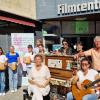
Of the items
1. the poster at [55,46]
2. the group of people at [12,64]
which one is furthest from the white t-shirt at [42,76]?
the poster at [55,46]

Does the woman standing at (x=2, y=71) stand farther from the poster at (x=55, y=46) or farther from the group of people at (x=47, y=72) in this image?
the poster at (x=55, y=46)

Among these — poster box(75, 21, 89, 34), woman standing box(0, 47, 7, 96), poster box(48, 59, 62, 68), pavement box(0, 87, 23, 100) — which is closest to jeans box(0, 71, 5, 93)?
woman standing box(0, 47, 7, 96)

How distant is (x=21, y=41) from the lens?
1514cm

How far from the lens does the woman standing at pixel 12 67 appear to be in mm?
13453

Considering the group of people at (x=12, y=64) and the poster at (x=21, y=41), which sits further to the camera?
the poster at (x=21, y=41)

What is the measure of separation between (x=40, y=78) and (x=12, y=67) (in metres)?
4.04

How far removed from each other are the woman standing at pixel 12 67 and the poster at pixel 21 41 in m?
1.33

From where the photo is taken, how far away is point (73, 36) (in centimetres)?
1898

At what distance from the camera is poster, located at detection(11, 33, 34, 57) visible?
15.1 meters

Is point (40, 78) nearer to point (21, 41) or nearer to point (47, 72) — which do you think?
point (47, 72)

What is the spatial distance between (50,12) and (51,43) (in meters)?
1.53

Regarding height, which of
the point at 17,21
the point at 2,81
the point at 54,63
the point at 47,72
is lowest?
the point at 2,81

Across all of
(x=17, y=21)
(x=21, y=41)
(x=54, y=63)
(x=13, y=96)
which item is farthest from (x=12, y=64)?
(x=17, y=21)

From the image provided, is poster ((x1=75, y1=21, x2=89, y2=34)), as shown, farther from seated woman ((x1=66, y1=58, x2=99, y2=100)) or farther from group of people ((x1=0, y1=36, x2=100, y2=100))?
seated woman ((x1=66, y1=58, x2=99, y2=100))
